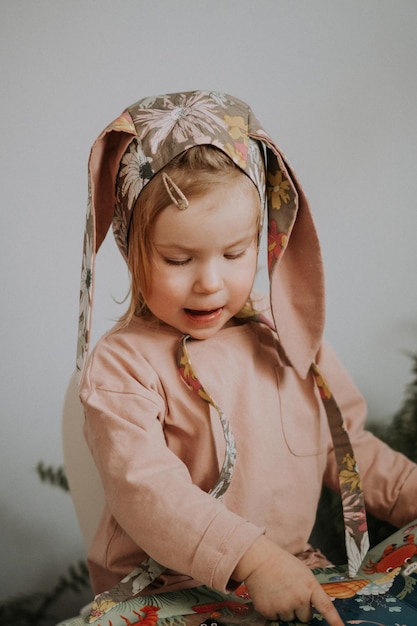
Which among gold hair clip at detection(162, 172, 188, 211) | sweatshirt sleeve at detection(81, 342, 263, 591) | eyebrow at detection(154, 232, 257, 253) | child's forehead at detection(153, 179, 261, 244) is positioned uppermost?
gold hair clip at detection(162, 172, 188, 211)

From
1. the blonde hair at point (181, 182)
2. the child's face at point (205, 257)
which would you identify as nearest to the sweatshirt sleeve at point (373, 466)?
the child's face at point (205, 257)

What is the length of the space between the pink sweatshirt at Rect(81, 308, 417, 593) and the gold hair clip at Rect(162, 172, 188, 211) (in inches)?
8.3

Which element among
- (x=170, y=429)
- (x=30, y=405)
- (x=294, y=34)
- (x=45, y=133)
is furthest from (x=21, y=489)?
(x=294, y=34)

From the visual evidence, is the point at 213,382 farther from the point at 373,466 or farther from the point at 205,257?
the point at 373,466

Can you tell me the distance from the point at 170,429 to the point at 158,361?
0.30 ft

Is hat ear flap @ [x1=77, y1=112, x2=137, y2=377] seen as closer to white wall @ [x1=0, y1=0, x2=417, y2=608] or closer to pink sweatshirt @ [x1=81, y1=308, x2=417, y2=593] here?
pink sweatshirt @ [x1=81, y1=308, x2=417, y2=593]

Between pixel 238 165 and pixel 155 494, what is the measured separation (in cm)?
40

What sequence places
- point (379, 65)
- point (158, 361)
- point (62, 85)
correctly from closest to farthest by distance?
point (158, 361)
point (62, 85)
point (379, 65)

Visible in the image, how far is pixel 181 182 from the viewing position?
802 mm

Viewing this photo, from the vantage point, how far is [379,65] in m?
1.33

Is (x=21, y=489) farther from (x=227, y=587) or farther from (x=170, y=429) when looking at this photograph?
(x=227, y=587)

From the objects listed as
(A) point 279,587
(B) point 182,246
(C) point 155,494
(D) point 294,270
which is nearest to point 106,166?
(B) point 182,246

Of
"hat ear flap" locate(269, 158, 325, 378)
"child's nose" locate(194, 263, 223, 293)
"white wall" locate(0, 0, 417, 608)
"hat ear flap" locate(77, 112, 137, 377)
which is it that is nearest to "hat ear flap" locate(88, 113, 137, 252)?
"hat ear flap" locate(77, 112, 137, 377)

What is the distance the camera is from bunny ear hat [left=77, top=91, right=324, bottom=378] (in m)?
0.81
